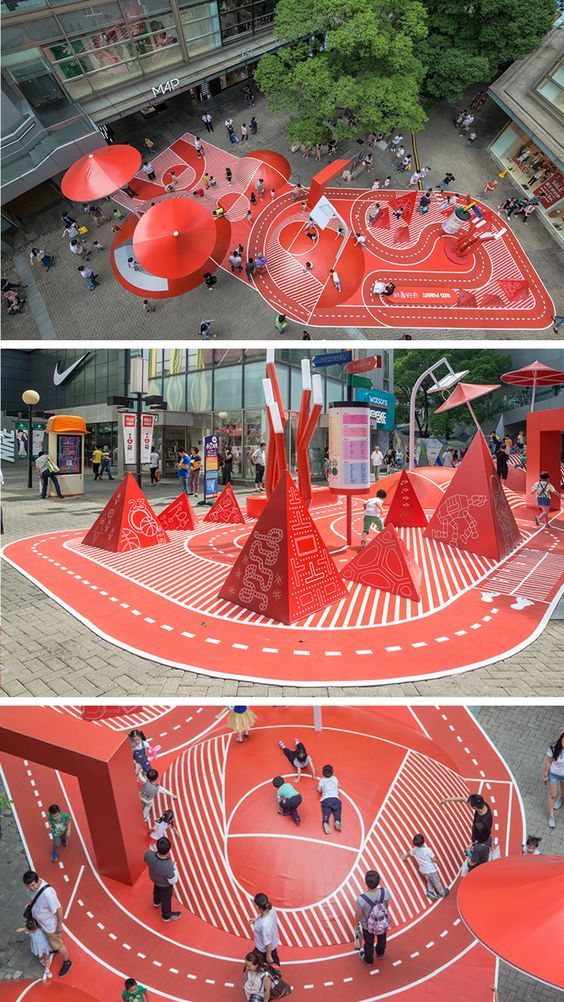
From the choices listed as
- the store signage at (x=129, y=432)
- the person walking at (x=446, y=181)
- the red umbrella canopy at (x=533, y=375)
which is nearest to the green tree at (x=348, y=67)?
the person walking at (x=446, y=181)

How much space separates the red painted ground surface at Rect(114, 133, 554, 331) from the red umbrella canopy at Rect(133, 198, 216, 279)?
1.98 metres

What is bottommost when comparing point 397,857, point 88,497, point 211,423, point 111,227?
point 397,857

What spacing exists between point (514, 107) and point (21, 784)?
66.3ft

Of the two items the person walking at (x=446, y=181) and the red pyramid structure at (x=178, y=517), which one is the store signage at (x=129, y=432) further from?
the person walking at (x=446, y=181)

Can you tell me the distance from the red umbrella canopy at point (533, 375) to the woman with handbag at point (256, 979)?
11.6m

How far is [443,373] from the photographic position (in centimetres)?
1633

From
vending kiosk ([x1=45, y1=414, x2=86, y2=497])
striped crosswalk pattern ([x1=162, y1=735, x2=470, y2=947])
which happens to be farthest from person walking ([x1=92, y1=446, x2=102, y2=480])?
striped crosswalk pattern ([x1=162, y1=735, x2=470, y2=947])

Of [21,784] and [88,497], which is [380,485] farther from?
[21,784]

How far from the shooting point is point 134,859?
21.9ft

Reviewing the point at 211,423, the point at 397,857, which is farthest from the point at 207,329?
the point at 397,857

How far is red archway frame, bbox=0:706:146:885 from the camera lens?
623 cm

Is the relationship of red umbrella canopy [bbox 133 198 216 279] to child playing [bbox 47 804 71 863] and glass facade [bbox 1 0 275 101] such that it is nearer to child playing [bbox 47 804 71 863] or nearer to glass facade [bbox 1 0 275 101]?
glass facade [bbox 1 0 275 101]

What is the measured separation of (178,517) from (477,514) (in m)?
5.54

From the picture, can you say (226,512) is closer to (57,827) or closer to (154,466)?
(154,466)
